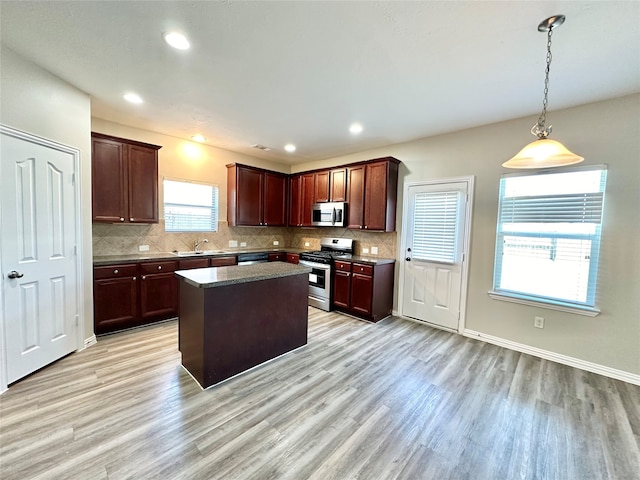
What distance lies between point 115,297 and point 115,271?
327 millimetres

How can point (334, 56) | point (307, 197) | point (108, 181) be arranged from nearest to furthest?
1. point (334, 56)
2. point (108, 181)
3. point (307, 197)

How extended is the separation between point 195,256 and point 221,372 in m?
2.08

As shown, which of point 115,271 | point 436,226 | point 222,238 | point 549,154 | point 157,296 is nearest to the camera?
point 549,154

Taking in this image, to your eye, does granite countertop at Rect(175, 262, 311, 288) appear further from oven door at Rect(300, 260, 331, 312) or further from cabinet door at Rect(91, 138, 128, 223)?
cabinet door at Rect(91, 138, 128, 223)

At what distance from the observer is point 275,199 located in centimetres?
554

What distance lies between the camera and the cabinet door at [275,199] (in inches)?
211

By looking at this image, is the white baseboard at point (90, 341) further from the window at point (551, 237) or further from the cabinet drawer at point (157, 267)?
the window at point (551, 237)

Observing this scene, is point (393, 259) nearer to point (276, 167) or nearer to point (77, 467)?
point (276, 167)

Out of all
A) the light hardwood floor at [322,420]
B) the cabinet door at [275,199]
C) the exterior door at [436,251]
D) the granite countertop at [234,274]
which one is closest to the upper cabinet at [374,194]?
the exterior door at [436,251]

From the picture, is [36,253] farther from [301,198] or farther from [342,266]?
[301,198]

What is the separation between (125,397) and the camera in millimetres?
2188

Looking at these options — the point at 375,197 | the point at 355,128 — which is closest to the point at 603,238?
the point at 375,197

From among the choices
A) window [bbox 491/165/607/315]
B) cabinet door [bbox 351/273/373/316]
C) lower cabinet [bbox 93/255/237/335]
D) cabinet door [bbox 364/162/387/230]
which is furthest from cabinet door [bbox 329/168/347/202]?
lower cabinet [bbox 93/255/237/335]

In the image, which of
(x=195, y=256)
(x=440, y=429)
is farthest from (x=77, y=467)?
(x=195, y=256)
